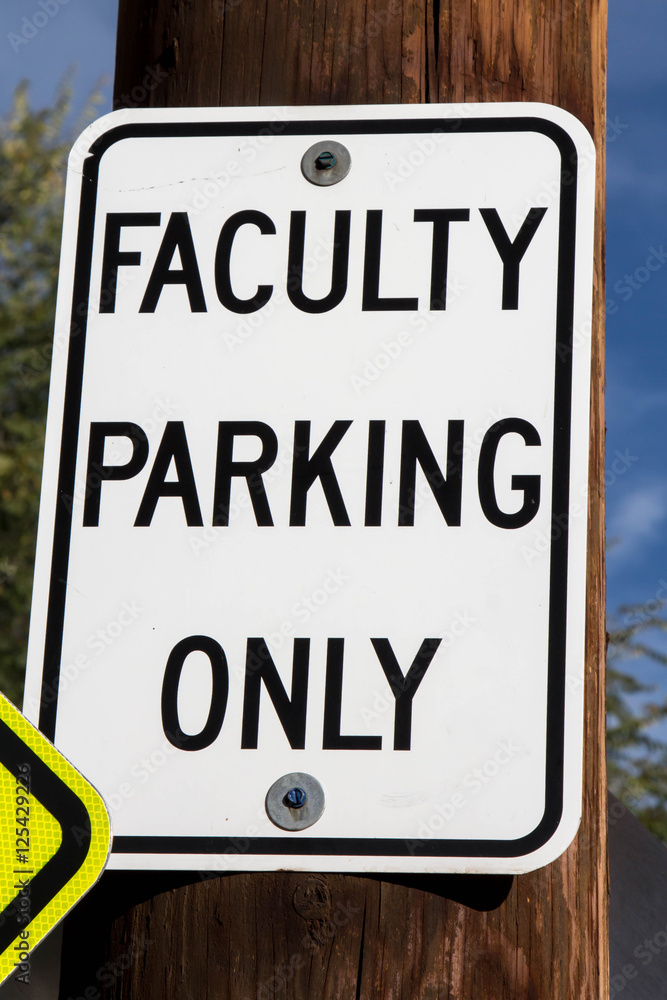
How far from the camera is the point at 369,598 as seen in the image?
1.71 metres

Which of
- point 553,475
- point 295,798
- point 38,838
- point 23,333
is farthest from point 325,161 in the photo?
point 23,333

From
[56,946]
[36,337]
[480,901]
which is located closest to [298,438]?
[480,901]

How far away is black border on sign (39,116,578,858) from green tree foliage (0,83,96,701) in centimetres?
834

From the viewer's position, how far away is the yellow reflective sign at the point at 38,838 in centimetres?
152

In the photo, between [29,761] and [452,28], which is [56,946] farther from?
[452,28]

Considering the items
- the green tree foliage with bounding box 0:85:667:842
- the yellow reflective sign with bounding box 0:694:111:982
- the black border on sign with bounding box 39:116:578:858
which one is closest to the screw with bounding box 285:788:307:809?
the black border on sign with bounding box 39:116:578:858

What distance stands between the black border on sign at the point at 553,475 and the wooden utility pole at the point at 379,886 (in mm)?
61

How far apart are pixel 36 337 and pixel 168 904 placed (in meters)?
9.63

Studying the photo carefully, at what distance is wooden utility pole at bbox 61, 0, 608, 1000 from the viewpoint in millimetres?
1652

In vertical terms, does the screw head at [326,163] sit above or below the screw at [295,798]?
above

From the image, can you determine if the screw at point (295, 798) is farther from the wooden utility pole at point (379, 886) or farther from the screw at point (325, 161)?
the screw at point (325, 161)

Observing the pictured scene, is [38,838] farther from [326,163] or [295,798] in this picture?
[326,163]

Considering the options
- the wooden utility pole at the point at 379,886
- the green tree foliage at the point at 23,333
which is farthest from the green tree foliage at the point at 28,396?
the wooden utility pole at the point at 379,886

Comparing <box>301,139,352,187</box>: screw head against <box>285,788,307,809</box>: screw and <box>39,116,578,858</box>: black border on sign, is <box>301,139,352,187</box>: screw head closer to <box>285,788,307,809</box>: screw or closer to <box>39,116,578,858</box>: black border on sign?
<box>39,116,578,858</box>: black border on sign
